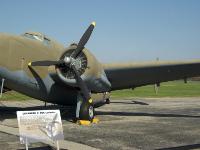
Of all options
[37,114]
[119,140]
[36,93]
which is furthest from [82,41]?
[37,114]

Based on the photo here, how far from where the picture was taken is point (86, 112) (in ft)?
52.2

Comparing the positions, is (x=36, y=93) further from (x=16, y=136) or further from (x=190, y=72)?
(x=190, y=72)

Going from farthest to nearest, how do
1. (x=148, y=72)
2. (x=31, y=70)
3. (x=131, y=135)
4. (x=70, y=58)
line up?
(x=148, y=72), (x=31, y=70), (x=70, y=58), (x=131, y=135)

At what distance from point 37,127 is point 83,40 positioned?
8499mm

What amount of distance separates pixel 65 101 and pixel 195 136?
307 inches

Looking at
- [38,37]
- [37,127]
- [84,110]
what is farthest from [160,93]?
[37,127]

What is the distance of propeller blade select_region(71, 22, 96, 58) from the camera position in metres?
15.7

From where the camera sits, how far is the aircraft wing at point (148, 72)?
17047mm

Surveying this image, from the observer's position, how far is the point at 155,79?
18.9 m

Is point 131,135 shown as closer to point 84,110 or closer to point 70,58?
point 84,110

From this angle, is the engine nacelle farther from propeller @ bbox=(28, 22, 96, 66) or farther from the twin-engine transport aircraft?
propeller @ bbox=(28, 22, 96, 66)

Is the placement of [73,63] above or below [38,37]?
below

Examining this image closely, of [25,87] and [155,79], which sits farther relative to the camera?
[155,79]

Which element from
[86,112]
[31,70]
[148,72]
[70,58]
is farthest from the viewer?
[148,72]
